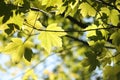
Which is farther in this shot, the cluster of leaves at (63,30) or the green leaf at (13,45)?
the green leaf at (13,45)

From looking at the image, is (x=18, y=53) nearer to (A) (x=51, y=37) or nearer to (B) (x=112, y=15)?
(A) (x=51, y=37)

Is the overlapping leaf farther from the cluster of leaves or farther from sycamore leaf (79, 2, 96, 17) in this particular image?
sycamore leaf (79, 2, 96, 17)

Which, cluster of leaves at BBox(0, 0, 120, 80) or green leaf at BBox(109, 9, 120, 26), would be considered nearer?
cluster of leaves at BBox(0, 0, 120, 80)

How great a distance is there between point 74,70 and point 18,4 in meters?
4.91

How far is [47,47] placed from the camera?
83.2 inches

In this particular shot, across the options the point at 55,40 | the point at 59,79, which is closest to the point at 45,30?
the point at 55,40

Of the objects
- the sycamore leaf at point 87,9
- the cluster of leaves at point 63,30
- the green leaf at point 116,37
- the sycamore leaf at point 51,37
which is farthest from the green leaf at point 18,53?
the green leaf at point 116,37

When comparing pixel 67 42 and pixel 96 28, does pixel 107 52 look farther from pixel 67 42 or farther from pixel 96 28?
pixel 67 42

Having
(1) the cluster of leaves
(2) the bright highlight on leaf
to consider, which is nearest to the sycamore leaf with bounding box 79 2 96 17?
(1) the cluster of leaves

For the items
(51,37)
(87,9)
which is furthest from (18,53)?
(87,9)

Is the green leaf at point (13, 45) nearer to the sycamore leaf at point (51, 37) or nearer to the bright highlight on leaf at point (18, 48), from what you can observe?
the bright highlight on leaf at point (18, 48)

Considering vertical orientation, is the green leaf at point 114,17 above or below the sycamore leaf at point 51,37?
below

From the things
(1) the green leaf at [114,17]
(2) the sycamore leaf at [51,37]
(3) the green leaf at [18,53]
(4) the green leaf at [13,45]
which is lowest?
(1) the green leaf at [114,17]

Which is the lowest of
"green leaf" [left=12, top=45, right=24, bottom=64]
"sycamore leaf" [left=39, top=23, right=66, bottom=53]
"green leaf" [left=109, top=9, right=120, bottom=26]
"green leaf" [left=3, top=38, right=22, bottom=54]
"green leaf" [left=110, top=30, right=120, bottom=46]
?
"green leaf" [left=110, top=30, right=120, bottom=46]
